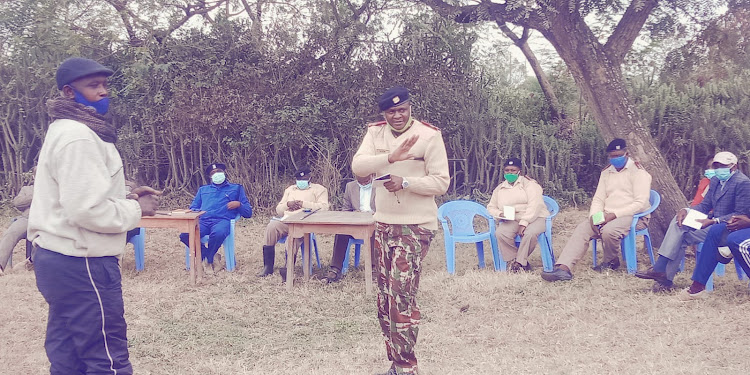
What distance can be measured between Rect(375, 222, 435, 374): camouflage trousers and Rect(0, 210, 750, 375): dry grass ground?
20.2 inches

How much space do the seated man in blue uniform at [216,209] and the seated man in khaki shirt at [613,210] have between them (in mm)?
3527

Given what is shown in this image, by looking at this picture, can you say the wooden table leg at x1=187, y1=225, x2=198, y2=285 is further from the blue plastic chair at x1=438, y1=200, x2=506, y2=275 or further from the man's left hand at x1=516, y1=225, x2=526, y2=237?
the man's left hand at x1=516, y1=225, x2=526, y2=237

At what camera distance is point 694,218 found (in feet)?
19.1

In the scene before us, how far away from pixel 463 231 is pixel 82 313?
204 inches

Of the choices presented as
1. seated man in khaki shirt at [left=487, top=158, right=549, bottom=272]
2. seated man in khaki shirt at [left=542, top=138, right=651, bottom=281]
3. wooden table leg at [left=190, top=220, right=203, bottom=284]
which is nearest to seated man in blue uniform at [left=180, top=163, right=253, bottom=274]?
wooden table leg at [left=190, top=220, right=203, bottom=284]

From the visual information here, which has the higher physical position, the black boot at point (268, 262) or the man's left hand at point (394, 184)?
the man's left hand at point (394, 184)

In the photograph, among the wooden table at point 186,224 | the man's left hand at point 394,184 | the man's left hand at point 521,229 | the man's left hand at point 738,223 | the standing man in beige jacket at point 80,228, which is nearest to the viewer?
the standing man in beige jacket at point 80,228

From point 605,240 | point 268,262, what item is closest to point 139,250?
point 268,262

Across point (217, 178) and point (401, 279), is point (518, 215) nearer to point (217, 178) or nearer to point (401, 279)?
point (217, 178)

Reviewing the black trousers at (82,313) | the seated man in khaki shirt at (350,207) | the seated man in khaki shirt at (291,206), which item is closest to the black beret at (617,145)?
the seated man in khaki shirt at (350,207)

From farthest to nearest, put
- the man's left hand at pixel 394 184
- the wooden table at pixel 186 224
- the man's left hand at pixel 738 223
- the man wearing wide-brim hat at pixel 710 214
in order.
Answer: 1. the wooden table at pixel 186 224
2. the man wearing wide-brim hat at pixel 710 214
3. the man's left hand at pixel 738 223
4. the man's left hand at pixel 394 184

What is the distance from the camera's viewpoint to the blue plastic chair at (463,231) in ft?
22.9

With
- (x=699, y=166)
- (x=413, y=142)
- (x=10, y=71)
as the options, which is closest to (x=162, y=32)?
(x=10, y=71)

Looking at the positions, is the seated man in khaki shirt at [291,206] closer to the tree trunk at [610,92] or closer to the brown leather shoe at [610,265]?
the brown leather shoe at [610,265]
